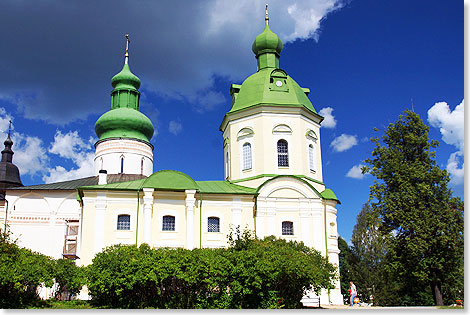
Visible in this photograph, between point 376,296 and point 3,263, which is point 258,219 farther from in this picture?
point 376,296

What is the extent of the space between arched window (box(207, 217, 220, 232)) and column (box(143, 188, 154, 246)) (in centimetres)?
294

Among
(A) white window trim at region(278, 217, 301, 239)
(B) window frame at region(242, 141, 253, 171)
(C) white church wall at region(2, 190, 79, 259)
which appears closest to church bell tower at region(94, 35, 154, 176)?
(C) white church wall at region(2, 190, 79, 259)

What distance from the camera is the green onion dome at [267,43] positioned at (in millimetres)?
30188

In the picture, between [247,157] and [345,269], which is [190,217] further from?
[345,269]

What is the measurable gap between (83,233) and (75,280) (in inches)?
237

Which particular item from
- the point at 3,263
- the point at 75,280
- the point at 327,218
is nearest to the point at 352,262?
the point at 327,218

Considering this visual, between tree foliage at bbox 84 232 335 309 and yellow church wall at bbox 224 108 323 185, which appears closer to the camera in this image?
tree foliage at bbox 84 232 335 309

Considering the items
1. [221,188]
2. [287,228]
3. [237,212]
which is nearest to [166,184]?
[221,188]

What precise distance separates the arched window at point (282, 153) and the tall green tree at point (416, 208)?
15.7 ft

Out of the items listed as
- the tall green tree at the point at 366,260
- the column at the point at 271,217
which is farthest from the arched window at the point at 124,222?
the tall green tree at the point at 366,260

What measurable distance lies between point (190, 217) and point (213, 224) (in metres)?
1.36

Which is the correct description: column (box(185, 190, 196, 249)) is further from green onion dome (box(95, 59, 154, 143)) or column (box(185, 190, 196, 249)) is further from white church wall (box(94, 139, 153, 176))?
green onion dome (box(95, 59, 154, 143))

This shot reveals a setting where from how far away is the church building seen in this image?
23.0 meters

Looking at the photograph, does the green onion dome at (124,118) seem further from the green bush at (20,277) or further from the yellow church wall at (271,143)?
the green bush at (20,277)
